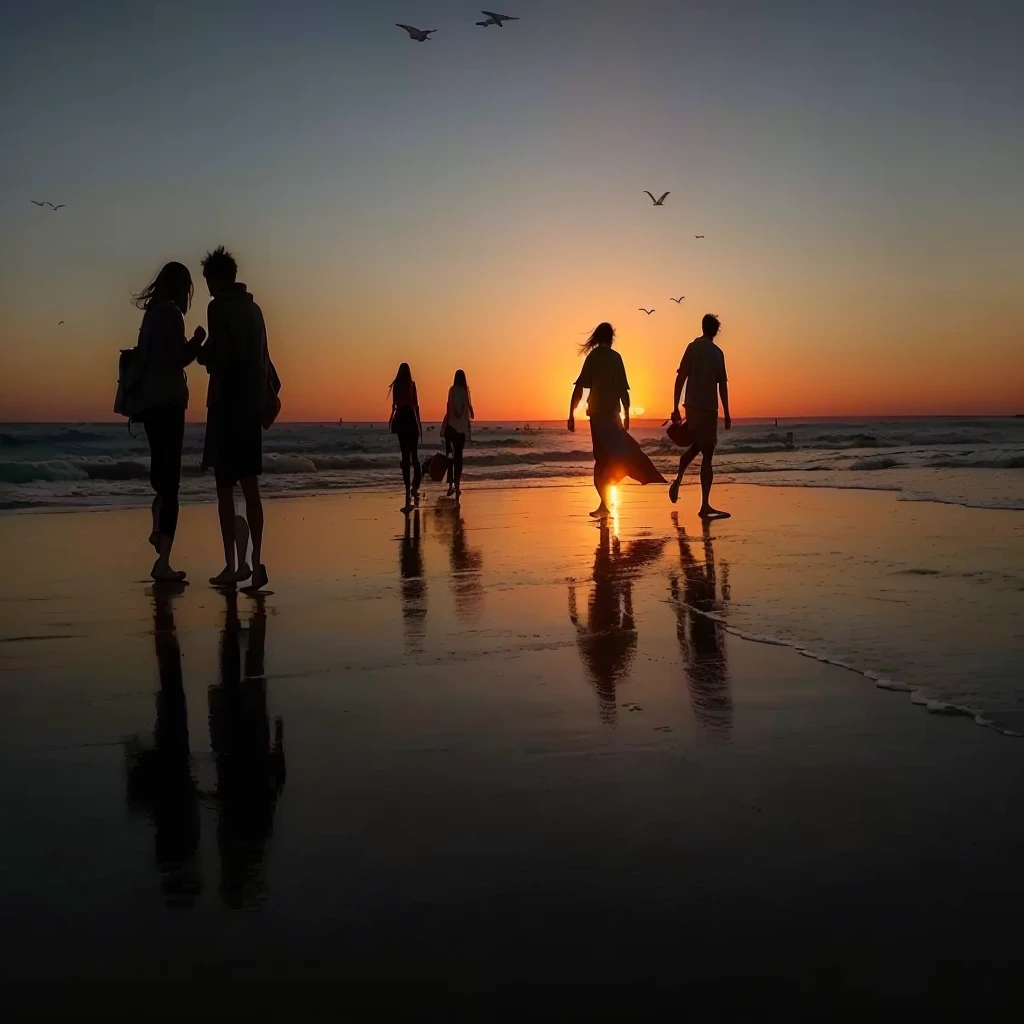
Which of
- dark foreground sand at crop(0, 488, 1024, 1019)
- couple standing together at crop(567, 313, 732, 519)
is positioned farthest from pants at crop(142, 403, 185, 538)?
couple standing together at crop(567, 313, 732, 519)

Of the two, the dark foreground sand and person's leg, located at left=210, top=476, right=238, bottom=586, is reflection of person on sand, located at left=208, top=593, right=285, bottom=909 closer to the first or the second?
the dark foreground sand

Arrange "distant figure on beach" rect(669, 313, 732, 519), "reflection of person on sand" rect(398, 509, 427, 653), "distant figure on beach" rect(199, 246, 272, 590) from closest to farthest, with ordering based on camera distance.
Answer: "reflection of person on sand" rect(398, 509, 427, 653), "distant figure on beach" rect(199, 246, 272, 590), "distant figure on beach" rect(669, 313, 732, 519)

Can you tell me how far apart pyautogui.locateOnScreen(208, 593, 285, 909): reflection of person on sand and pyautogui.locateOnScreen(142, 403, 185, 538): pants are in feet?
9.28

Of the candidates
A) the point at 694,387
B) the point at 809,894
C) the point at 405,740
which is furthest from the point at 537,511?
the point at 809,894

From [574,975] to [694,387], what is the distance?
1106 centimetres

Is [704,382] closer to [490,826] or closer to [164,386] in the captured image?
[164,386]

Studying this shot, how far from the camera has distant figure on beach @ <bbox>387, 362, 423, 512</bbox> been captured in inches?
599

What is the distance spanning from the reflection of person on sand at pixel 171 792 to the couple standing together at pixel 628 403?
874 centimetres

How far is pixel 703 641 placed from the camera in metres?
4.92

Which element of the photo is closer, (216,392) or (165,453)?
(216,392)

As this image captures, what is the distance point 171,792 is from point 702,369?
10.4 metres

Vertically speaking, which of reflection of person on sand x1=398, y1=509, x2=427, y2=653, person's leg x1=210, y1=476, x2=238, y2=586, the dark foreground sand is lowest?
the dark foreground sand

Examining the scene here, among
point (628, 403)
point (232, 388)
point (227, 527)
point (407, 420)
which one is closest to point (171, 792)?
point (227, 527)

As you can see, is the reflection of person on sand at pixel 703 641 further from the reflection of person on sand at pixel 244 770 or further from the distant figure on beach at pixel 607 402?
the distant figure on beach at pixel 607 402
